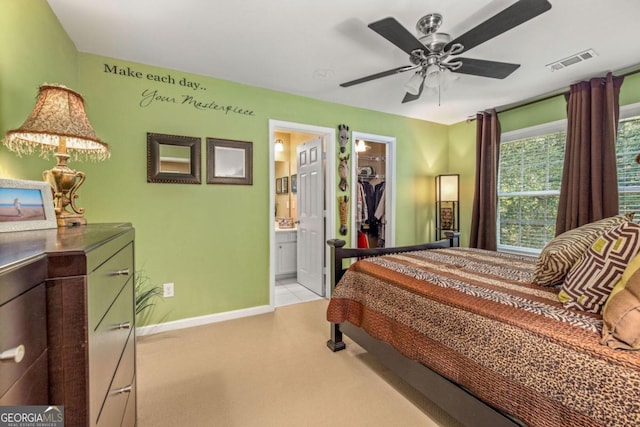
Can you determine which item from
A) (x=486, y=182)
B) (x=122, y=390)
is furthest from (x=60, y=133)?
(x=486, y=182)

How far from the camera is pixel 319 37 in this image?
2107 mm

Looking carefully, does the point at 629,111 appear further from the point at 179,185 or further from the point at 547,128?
the point at 179,185

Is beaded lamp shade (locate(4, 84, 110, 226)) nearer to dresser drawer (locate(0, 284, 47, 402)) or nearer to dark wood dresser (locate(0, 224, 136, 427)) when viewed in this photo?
dark wood dresser (locate(0, 224, 136, 427))

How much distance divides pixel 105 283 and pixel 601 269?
1.74 meters

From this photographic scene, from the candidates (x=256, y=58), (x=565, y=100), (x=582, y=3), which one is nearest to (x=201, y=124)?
(x=256, y=58)

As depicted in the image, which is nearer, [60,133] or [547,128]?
[60,133]

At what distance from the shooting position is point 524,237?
354 centimetres

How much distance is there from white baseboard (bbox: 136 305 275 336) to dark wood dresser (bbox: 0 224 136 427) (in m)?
2.00

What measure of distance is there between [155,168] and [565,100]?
4.23 metres

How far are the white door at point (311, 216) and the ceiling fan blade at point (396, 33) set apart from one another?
1.91 metres

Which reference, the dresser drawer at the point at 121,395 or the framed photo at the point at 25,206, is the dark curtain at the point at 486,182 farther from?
the framed photo at the point at 25,206

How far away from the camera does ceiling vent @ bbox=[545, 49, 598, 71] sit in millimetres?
2326

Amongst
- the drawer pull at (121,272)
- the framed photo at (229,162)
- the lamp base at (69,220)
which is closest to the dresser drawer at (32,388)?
A: the drawer pull at (121,272)

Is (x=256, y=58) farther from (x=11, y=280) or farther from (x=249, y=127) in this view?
(x=11, y=280)
